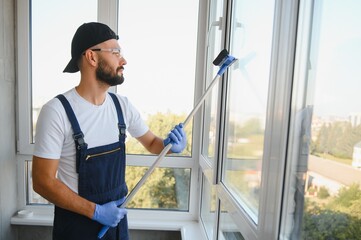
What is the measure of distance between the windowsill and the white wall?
4.2 inches

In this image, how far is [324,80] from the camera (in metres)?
0.57

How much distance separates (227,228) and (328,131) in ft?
2.62

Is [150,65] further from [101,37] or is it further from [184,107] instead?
[101,37]

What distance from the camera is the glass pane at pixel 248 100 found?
880 millimetres

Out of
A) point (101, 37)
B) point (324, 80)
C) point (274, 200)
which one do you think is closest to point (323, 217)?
point (274, 200)

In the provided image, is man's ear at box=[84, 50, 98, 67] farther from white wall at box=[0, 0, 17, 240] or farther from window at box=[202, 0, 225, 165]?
white wall at box=[0, 0, 17, 240]

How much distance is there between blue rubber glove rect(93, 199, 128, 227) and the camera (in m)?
1.06

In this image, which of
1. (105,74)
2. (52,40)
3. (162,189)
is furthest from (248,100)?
(52,40)

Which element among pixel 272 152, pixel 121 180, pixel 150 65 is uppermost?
pixel 150 65

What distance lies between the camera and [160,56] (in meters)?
1.93

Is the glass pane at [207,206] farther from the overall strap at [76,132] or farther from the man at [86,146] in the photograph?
the overall strap at [76,132]

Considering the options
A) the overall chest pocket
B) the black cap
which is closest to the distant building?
the overall chest pocket

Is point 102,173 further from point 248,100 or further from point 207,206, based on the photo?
point 207,206

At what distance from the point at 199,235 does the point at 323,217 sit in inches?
53.5
